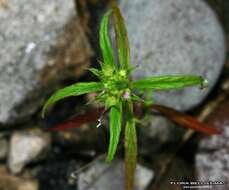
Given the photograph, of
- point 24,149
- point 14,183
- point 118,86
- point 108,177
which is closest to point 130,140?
point 118,86

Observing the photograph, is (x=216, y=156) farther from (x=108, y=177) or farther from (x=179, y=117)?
(x=108, y=177)

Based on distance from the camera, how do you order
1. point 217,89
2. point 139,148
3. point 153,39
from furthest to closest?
point 217,89, point 139,148, point 153,39

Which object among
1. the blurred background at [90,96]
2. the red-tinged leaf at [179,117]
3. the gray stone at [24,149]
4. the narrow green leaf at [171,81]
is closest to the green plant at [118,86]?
the narrow green leaf at [171,81]

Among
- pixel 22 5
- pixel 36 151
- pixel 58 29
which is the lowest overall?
pixel 36 151

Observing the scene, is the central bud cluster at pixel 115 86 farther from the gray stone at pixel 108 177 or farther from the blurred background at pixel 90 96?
the gray stone at pixel 108 177

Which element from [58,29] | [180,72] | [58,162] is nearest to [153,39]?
[180,72]

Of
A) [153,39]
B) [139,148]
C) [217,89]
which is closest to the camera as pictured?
[153,39]

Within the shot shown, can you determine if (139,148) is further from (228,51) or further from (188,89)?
(228,51)

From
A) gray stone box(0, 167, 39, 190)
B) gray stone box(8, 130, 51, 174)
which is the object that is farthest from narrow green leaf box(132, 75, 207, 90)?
gray stone box(0, 167, 39, 190)
